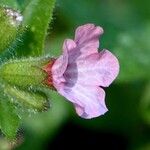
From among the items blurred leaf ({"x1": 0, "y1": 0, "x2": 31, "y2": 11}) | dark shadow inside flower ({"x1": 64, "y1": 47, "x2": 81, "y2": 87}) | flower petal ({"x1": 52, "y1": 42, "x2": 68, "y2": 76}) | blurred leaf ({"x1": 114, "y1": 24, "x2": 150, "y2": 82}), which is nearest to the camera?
flower petal ({"x1": 52, "y1": 42, "x2": 68, "y2": 76})

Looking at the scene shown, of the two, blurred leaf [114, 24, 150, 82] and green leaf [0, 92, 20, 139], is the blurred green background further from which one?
green leaf [0, 92, 20, 139]

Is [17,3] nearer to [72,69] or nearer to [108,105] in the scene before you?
[72,69]

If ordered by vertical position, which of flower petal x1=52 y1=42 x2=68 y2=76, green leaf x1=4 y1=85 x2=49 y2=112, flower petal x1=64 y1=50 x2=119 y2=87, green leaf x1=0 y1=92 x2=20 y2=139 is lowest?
green leaf x1=0 y1=92 x2=20 y2=139

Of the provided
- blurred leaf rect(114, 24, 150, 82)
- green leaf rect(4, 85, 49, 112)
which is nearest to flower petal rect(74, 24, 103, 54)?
green leaf rect(4, 85, 49, 112)

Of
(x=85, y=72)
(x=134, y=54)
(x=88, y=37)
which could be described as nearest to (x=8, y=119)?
(x=85, y=72)

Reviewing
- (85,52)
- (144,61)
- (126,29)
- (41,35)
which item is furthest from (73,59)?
(126,29)

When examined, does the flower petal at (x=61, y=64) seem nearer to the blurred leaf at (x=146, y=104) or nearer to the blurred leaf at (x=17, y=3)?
the blurred leaf at (x=17, y=3)
